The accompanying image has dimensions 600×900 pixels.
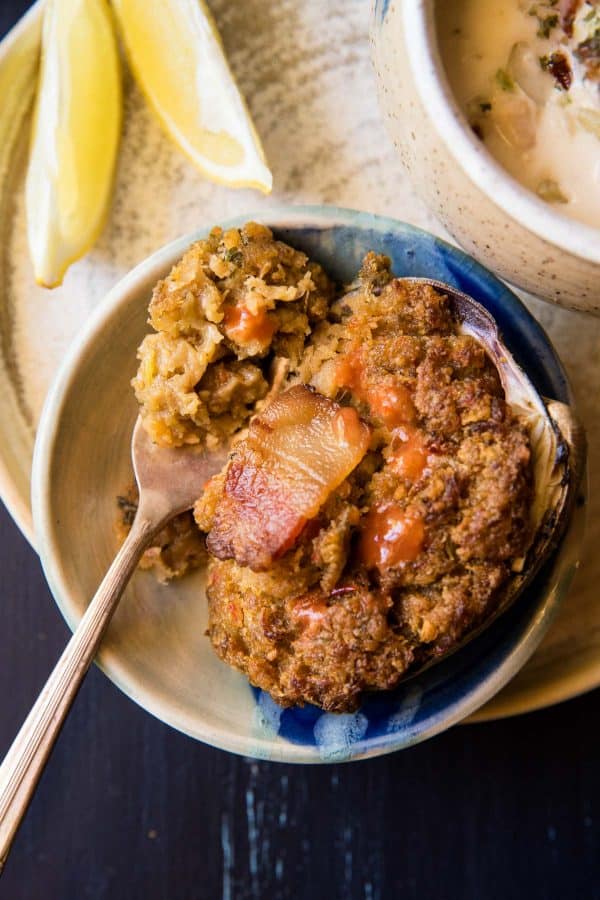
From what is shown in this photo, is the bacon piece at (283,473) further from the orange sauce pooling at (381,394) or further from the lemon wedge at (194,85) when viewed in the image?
the lemon wedge at (194,85)

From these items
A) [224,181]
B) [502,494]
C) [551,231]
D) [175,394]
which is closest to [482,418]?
[502,494]

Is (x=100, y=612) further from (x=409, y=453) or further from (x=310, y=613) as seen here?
(x=409, y=453)

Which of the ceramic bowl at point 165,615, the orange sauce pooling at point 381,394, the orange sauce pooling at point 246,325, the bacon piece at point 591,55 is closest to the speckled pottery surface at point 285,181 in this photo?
the ceramic bowl at point 165,615

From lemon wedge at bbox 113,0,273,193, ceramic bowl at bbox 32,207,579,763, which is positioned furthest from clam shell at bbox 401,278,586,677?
lemon wedge at bbox 113,0,273,193

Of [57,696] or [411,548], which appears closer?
[411,548]

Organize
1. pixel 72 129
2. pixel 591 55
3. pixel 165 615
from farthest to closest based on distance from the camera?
pixel 72 129
pixel 165 615
pixel 591 55

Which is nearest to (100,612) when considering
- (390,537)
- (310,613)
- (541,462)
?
(310,613)

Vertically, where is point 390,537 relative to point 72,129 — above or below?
below
